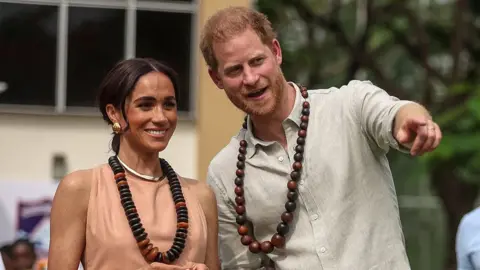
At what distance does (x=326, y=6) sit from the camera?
1473 centimetres

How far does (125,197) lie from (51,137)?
897cm

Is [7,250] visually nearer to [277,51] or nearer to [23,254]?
[23,254]

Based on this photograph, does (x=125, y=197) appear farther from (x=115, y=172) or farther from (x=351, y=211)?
(x=351, y=211)

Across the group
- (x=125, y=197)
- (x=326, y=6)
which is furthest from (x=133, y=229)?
(x=326, y=6)

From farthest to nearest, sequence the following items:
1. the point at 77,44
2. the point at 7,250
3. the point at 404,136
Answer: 1. the point at 77,44
2. the point at 7,250
3. the point at 404,136

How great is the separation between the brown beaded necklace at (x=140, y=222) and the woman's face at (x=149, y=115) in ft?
0.45

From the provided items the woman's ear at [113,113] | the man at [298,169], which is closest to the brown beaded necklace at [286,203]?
the man at [298,169]

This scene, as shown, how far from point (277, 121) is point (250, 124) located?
0.51ft

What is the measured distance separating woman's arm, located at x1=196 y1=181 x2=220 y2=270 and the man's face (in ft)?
1.16

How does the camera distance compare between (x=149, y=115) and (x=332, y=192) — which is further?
(x=332, y=192)

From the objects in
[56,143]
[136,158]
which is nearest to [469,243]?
[136,158]

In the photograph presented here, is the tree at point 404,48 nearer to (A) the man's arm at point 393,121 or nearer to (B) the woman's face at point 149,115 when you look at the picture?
(A) the man's arm at point 393,121

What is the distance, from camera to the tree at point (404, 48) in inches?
512

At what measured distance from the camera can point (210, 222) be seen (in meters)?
3.68
